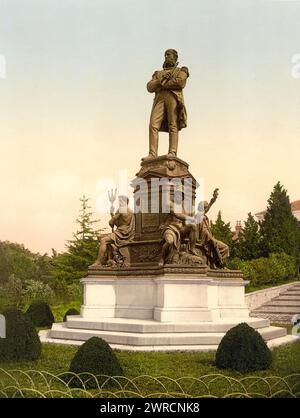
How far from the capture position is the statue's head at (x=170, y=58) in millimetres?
18250

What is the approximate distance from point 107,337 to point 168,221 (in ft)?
15.1

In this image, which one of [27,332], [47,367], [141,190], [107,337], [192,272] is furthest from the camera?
[141,190]

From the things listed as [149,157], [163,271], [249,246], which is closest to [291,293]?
[249,246]

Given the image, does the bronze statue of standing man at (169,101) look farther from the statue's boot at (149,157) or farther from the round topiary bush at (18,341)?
the round topiary bush at (18,341)

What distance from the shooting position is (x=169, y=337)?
12789mm

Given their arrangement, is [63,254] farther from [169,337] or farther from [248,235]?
[169,337]

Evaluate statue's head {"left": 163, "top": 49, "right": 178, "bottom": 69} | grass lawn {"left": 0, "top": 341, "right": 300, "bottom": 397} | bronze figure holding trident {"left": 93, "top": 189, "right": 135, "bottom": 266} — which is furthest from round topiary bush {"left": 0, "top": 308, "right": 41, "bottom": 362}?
statue's head {"left": 163, "top": 49, "right": 178, "bottom": 69}

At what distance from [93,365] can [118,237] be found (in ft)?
27.2

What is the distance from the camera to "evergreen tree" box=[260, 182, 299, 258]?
45.1 metres

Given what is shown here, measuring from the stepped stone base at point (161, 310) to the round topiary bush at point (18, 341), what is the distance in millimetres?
2090

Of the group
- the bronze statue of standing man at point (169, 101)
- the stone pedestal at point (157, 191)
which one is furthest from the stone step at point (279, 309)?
the bronze statue of standing man at point (169, 101)

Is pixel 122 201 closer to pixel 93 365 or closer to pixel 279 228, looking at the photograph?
pixel 93 365
